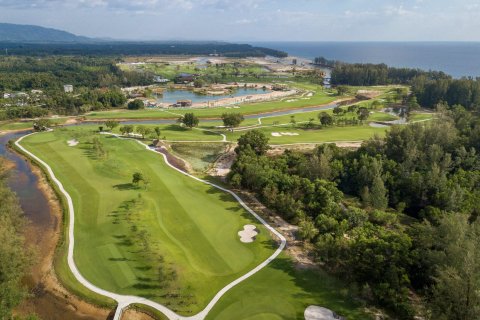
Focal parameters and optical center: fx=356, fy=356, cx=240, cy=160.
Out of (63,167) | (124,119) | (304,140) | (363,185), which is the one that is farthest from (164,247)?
(124,119)

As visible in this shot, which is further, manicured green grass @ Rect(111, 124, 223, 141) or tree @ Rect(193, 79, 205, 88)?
tree @ Rect(193, 79, 205, 88)

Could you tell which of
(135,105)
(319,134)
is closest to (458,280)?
(319,134)

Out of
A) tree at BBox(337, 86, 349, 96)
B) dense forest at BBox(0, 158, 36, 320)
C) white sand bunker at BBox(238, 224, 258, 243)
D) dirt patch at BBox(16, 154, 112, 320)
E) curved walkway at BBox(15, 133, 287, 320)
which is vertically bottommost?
dirt patch at BBox(16, 154, 112, 320)

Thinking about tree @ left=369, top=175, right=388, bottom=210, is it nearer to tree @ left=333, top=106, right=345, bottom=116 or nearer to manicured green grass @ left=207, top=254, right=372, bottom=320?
manicured green grass @ left=207, top=254, right=372, bottom=320

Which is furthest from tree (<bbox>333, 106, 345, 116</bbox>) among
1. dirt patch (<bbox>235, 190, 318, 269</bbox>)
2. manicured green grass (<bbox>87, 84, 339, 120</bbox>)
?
dirt patch (<bbox>235, 190, 318, 269</bbox>)

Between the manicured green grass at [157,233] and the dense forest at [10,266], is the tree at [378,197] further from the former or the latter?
the dense forest at [10,266]

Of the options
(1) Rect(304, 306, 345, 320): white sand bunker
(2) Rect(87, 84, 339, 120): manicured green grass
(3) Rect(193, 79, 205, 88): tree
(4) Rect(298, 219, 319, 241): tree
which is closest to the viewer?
(1) Rect(304, 306, 345, 320): white sand bunker
